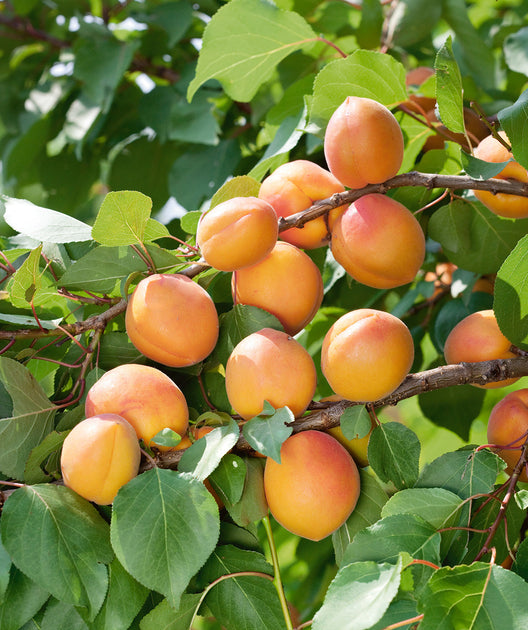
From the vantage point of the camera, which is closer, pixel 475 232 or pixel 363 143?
pixel 363 143

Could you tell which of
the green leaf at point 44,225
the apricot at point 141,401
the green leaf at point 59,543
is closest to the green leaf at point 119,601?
the green leaf at point 59,543

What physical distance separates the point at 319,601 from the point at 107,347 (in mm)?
736

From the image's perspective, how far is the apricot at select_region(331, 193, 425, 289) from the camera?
684 mm

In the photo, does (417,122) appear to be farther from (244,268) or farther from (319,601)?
(319,601)

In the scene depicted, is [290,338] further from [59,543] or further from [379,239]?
[59,543]

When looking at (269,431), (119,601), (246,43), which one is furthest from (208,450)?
(246,43)

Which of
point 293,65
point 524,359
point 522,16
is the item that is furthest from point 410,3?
point 524,359

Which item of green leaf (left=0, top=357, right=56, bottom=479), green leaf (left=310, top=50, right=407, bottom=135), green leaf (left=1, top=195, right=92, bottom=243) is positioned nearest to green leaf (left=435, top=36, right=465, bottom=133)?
green leaf (left=310, top=50, right=407, bottom=135)

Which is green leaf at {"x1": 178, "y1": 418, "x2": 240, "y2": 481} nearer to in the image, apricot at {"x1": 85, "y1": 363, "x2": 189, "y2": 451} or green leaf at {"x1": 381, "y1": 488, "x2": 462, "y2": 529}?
apricot at {"x1": 85, "y1": 363, "x2": 189, "y2": 451}

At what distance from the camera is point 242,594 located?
0.65m

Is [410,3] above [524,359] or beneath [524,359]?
above

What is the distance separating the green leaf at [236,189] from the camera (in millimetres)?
754

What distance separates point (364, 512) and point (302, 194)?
1.11ft

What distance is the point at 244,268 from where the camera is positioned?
27.8 inches
